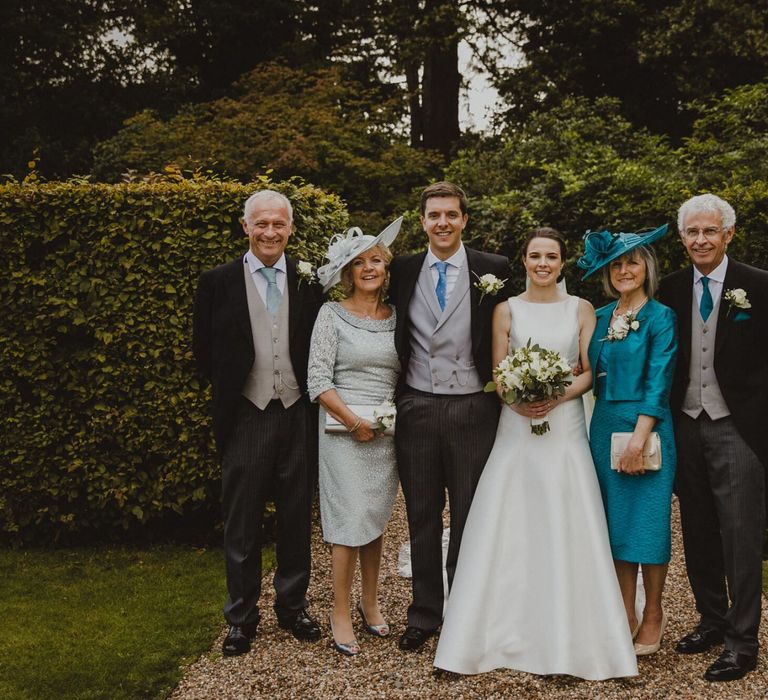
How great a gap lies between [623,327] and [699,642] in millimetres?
1700

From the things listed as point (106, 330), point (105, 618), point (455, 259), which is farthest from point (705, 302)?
point (106, 330)

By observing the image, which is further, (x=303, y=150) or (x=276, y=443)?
(x=303, y=150)

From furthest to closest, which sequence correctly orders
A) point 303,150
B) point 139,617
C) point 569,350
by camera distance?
point 303,150 → point 139,617 → point 569,350

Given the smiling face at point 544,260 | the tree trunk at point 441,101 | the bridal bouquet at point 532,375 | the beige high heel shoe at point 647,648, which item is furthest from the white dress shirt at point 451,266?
the tree trunk at point 441,101

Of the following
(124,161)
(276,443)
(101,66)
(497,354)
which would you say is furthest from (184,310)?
(101,66)

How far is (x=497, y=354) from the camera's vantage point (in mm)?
4270

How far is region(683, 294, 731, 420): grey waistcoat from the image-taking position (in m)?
4.00

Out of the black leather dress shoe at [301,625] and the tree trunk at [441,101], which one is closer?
the black leather dress shoe at [301,625]

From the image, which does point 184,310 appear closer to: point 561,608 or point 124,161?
point 561,608

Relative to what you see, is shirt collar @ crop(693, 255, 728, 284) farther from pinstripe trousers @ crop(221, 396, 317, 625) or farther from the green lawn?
the green lawn

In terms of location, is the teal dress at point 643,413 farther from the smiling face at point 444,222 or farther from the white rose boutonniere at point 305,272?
the white rose boutonniere at point 305,272

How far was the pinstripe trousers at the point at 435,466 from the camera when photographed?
13.8 feet

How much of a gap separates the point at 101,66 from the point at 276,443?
17.2 m

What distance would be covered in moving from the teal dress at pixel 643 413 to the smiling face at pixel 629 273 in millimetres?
125
